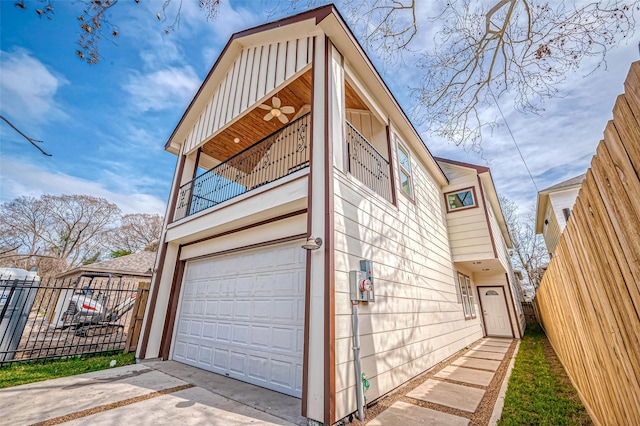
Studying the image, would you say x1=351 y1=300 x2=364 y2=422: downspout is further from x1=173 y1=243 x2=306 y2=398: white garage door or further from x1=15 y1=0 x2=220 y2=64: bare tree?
x1=15 y1=0 x2=220 y2=64: bare tree

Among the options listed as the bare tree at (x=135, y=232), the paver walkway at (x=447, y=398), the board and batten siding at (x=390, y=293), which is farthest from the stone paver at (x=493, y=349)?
the bare tree at (x=135, y=232)

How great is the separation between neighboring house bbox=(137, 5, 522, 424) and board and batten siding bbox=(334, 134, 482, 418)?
29 millimetres

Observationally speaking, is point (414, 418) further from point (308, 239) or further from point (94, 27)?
point (94, 27)

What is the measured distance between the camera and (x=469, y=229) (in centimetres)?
900

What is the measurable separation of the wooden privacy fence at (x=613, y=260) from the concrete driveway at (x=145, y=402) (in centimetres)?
297

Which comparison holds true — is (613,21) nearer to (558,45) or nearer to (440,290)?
(558,45)

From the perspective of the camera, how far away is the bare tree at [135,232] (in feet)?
88.0

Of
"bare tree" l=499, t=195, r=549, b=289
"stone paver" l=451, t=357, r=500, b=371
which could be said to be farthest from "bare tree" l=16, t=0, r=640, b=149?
"bare tree" l=499, t=195, r=549, b=289

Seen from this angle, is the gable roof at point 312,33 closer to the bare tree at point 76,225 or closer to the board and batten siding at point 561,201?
the board and batten siding at point 561,201

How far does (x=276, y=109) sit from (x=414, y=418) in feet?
21.7

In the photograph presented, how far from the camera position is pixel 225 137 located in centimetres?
754

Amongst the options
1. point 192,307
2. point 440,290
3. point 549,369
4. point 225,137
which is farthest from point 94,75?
point 549,369

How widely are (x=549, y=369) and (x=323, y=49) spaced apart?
302 inches

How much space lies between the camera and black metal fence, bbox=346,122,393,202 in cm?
509
